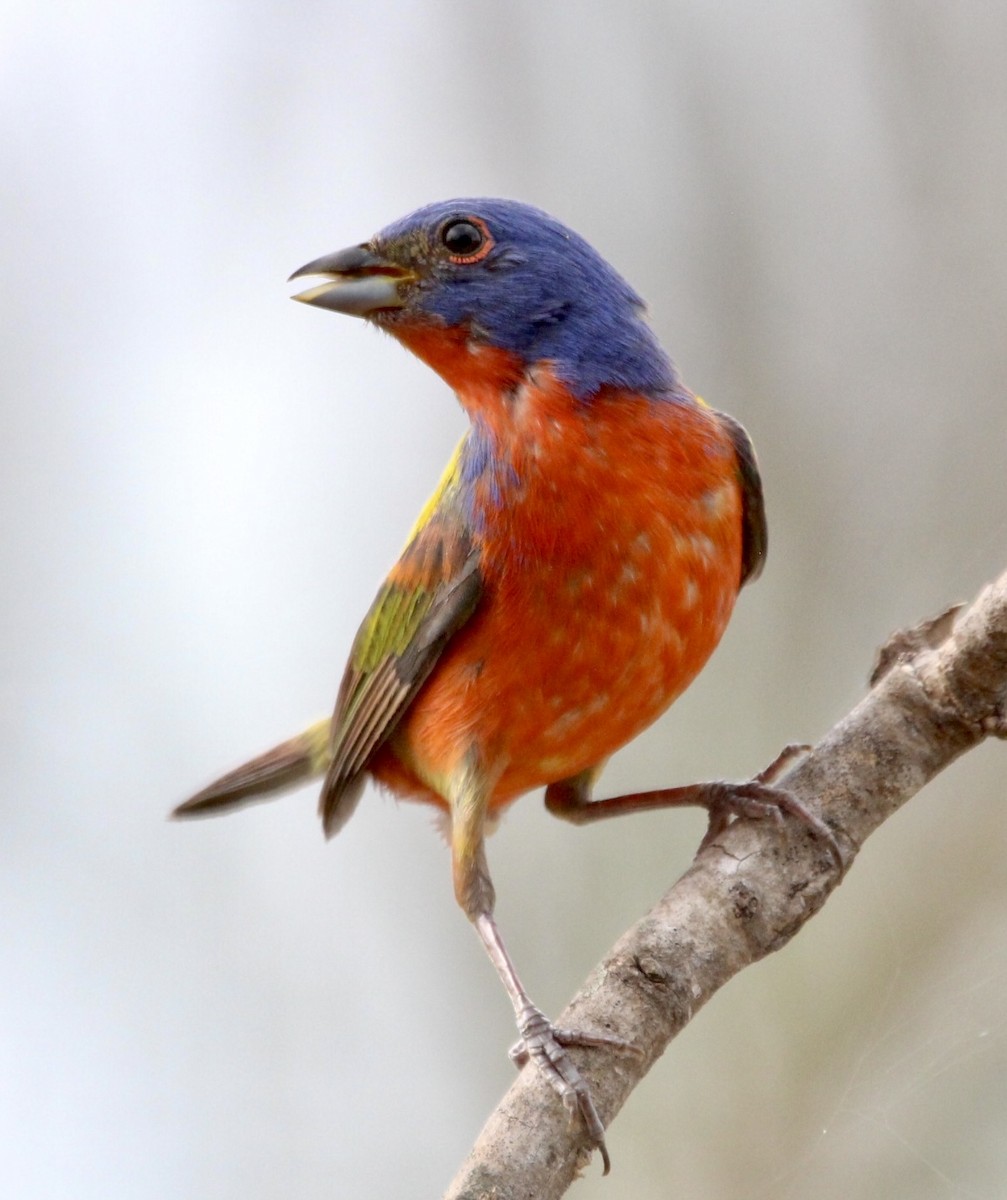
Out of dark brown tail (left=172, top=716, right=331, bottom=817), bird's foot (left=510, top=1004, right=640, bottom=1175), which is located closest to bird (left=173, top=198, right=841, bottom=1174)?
bird's foot (left=510, top=1004, right=640, bottom=1175)

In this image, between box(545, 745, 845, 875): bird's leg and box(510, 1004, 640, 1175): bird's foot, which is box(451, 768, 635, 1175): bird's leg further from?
box(545, 745, 845, 875): bird's leg

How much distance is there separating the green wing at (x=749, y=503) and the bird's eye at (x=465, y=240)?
703 millimetres

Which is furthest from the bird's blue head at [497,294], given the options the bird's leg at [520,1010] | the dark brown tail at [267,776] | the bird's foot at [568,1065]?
the dark brown tail at [267,776]

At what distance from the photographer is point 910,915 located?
13.9ft

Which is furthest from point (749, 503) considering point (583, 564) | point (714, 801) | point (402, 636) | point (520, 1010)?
point (520, 1010)

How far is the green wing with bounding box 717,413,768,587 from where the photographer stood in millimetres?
3316

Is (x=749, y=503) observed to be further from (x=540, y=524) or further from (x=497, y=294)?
(x=497, y=294)

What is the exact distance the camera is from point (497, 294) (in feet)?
10.4

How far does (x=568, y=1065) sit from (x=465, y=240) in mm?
1831

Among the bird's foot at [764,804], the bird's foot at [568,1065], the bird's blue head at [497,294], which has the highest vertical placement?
the bird's blue head at [497,294]

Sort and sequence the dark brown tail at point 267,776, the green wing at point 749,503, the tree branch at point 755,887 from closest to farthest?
the tree branch at point 755,887
the green wing at point 749,503
the dark brown tail at point 267,776

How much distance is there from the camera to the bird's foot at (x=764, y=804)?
111 inches

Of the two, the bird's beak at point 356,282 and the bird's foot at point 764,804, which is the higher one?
the bird's beak at point 356,282

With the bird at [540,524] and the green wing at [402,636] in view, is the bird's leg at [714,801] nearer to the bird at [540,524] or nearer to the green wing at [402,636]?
the bird at [540,524]
